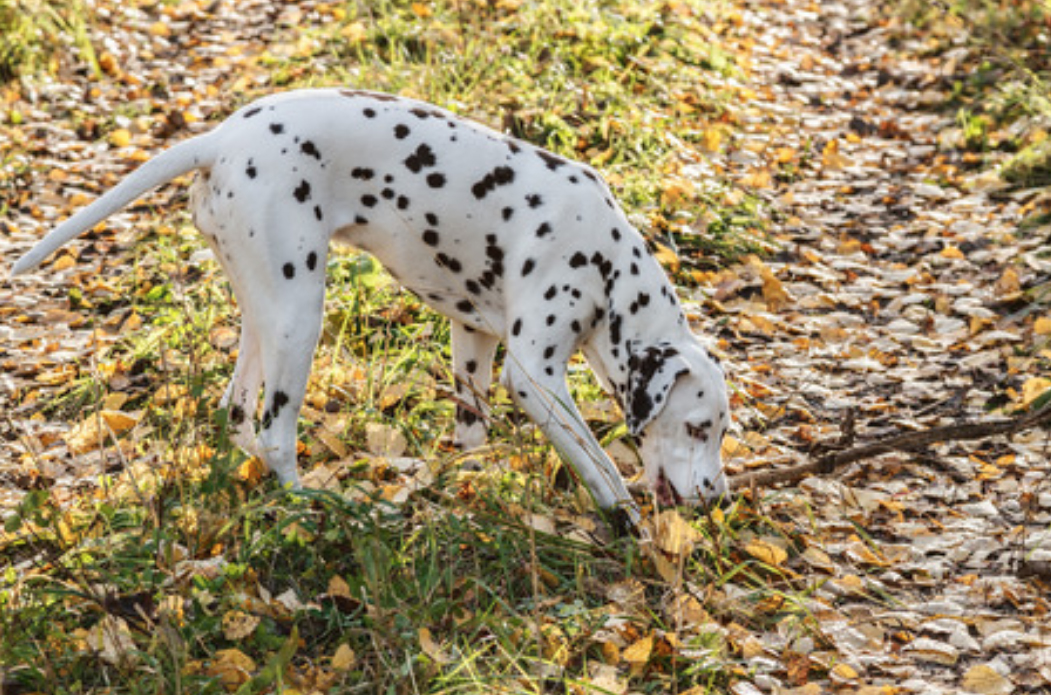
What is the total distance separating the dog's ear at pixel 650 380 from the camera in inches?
175

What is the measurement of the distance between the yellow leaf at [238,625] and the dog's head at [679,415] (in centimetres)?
147

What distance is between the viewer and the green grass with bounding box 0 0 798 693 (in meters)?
3.61

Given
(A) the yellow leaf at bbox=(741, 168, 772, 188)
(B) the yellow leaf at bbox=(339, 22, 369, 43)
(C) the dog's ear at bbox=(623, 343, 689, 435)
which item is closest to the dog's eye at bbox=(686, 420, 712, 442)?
(C) the dog's ear at bbox=(623, 343, 689, 435)

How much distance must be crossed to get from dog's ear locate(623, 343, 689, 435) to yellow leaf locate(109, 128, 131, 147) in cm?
479

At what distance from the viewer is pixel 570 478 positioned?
468 centimetres

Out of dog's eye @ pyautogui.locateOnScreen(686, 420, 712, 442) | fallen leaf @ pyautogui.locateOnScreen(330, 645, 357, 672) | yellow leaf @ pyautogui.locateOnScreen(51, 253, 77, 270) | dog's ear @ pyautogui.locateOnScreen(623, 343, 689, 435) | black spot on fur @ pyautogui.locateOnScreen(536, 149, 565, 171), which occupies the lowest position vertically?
yellow leaf @ pyautogui.locateOnScreen(51, 253, 77, 270)

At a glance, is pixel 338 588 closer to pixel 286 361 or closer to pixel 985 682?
pixel 286 361

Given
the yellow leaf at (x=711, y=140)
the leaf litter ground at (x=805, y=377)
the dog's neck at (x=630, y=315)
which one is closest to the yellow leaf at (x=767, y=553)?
the leaf litter ground at (x=805, y=377)

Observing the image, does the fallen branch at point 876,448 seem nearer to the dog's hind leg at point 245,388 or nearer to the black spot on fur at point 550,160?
the black spot on fur at point 550,160

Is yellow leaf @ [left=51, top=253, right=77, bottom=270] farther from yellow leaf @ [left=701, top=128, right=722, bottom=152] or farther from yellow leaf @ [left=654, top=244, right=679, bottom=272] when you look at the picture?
yellow leaf @ [left=701, top=128, right=722, bottom=152]

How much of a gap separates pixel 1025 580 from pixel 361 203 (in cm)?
259

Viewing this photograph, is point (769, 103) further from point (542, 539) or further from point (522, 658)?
point (522, 658)

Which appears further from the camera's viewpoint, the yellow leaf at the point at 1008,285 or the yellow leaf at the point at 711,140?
the yellow leaf at the point at 711,140

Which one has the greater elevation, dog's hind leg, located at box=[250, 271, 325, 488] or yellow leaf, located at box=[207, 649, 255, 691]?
dog's hind leg, located at box=[250, 271, 325, 488]
